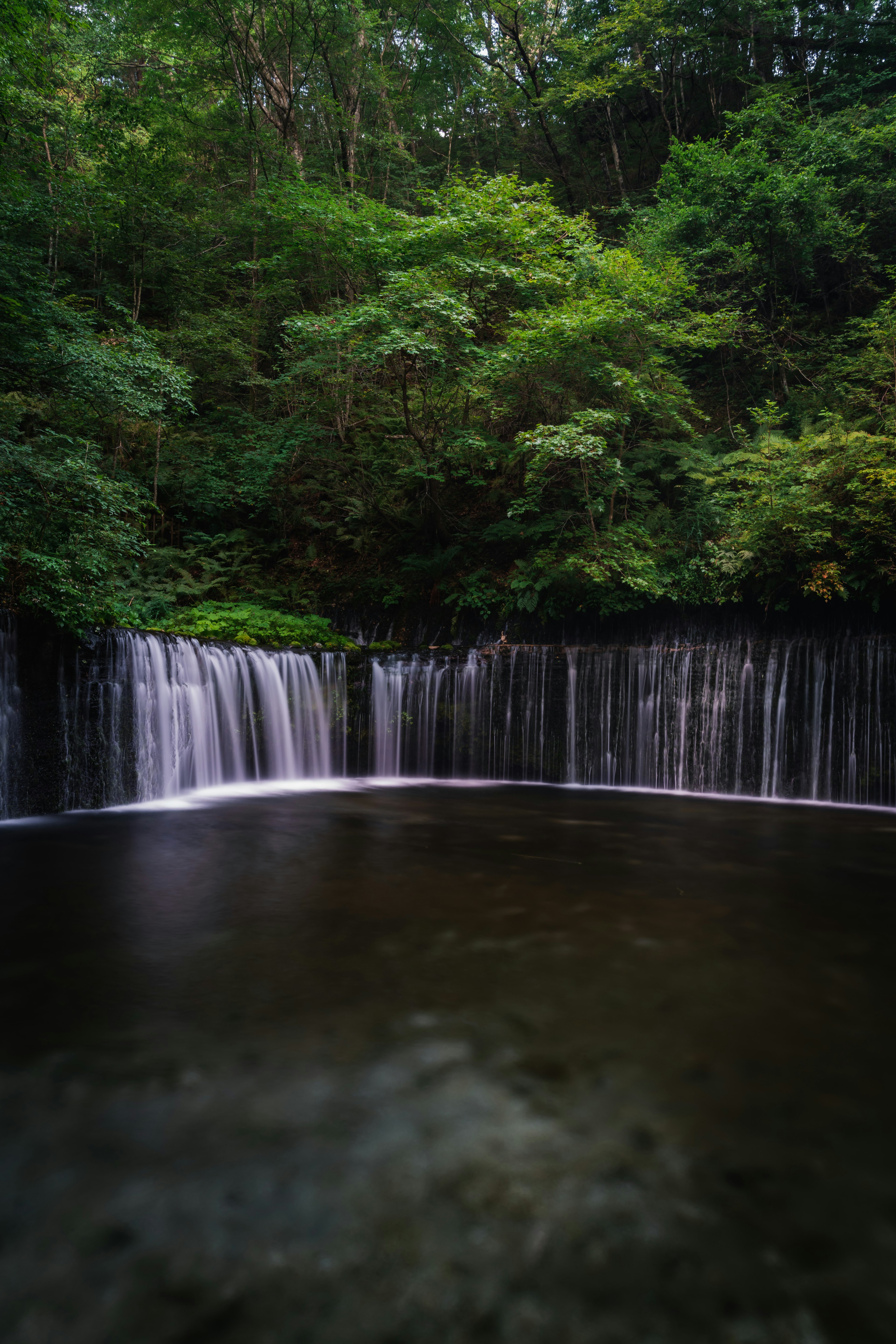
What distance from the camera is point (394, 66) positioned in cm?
2220

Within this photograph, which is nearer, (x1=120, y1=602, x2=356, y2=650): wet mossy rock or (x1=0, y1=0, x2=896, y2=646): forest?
(x1=0, y1=0, x2=896, y2=646): forest

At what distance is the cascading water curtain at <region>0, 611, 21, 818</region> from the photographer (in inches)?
307

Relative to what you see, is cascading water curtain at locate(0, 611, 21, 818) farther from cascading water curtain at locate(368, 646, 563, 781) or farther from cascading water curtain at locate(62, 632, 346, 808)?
cascading water curtain at locate(368, 646, 563, 781)

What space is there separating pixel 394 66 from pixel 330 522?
1685cm

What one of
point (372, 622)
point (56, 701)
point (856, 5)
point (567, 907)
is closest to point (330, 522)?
point (372, 622)

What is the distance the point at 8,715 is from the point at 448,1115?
7277 mm

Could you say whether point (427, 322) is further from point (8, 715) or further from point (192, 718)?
point (8, 715)

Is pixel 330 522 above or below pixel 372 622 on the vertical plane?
above

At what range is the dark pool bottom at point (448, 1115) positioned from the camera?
185cm

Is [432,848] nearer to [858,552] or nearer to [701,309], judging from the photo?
[858,552]

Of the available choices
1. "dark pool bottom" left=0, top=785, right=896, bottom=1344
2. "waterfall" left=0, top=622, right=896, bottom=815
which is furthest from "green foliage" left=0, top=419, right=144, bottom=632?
"dark pool bottom" left=0, top=785, right=896, bottom=1344

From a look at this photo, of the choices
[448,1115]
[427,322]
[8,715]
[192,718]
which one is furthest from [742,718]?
[8,715]

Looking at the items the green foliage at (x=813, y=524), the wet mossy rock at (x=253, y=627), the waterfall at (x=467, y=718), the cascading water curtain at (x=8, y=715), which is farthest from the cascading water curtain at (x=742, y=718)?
the cascading water curtain at (x=8, y=715)

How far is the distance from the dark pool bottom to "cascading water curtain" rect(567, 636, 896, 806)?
518 cm
